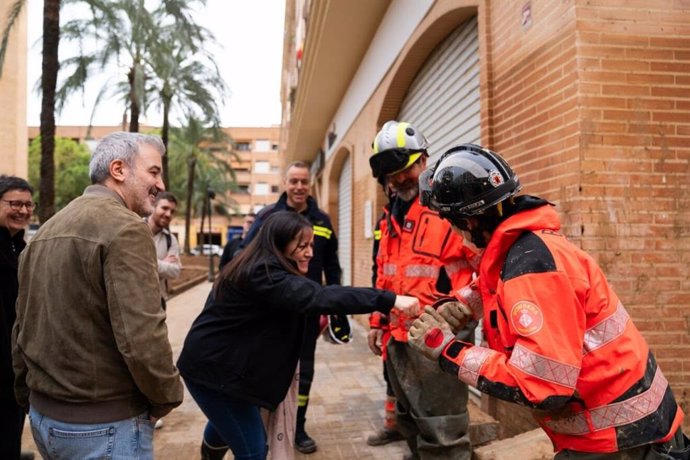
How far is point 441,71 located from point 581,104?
3.53m

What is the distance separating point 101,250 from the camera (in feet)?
6.00

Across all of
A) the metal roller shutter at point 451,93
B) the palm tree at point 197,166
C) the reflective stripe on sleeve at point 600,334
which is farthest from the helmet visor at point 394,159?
the palm tree at point 197,166

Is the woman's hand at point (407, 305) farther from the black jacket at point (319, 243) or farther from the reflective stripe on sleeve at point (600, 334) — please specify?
the black jacket at point (319, 243)

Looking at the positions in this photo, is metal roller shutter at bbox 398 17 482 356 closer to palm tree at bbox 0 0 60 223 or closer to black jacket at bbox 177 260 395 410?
black jacket at bbox 177 260 395 410

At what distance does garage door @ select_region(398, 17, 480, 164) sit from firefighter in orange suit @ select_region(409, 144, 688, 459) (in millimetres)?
3625

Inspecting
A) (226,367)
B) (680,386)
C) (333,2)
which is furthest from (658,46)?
(333,2)

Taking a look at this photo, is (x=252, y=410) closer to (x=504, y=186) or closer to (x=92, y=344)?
(x=92, y=344)

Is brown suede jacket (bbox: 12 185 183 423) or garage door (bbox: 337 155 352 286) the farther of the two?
garage door (bbox: 337 155 352 286)

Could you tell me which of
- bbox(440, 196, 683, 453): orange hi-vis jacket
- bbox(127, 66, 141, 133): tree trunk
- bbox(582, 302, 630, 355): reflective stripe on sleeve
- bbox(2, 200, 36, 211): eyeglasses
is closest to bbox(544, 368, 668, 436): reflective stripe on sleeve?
bbox(440, 196, 683, 453): orange hi-vis jacket

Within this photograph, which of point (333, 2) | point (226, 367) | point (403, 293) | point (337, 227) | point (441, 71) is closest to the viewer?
point (226, 367)

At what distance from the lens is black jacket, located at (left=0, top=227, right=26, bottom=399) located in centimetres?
319

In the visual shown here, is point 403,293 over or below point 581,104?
below

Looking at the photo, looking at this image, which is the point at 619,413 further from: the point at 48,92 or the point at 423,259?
the point at 48,92

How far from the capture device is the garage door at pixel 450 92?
17.9 ft
